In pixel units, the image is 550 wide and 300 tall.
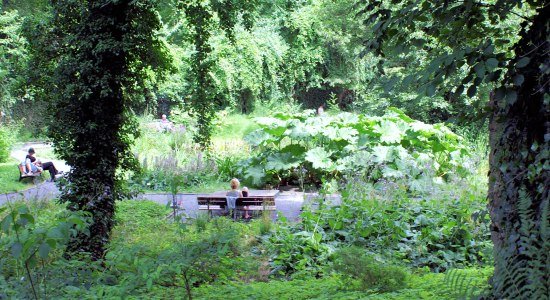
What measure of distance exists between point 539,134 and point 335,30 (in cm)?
2429

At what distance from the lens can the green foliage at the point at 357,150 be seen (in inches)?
485

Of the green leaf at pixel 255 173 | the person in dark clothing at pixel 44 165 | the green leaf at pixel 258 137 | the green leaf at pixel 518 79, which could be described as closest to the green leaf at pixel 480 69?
the green leaf at pixel 518 79

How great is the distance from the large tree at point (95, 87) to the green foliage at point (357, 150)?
6.00 metres

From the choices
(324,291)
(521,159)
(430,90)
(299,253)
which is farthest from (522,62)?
(299,253)

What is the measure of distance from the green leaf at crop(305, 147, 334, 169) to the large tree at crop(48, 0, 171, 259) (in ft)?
19.6

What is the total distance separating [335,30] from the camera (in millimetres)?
26578

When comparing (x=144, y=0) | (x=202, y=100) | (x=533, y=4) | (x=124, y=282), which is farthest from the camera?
(x=202, y=100)

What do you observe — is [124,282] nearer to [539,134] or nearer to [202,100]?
[539,134]

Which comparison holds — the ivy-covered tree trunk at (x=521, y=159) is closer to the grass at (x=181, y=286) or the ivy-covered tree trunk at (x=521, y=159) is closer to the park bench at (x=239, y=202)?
the grass at (x=181, y=286)

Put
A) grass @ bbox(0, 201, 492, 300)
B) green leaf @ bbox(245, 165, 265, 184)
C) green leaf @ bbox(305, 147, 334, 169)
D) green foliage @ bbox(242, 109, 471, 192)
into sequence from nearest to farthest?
grass @ bbox(0, 201, 492, 300) < green foliage @ bbox(242, 109, 471, 192) < green leaf @ bbox(305, 147, 334, 169) < green leaf @ bbox(245, 165, 265, 184)

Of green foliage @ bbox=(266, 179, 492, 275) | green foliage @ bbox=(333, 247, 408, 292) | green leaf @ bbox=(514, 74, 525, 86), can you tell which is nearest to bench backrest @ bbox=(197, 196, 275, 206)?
green foliage @ bbox=(266, 179, 492, 275)

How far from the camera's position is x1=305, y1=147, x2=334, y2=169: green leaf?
41.9 ft

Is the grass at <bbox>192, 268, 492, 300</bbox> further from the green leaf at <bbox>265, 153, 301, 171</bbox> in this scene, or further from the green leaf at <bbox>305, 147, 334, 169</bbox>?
the green leaf at <bbox>265, 153, 301, 171</bbox>

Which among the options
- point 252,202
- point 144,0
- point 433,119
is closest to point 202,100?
point 144,0
